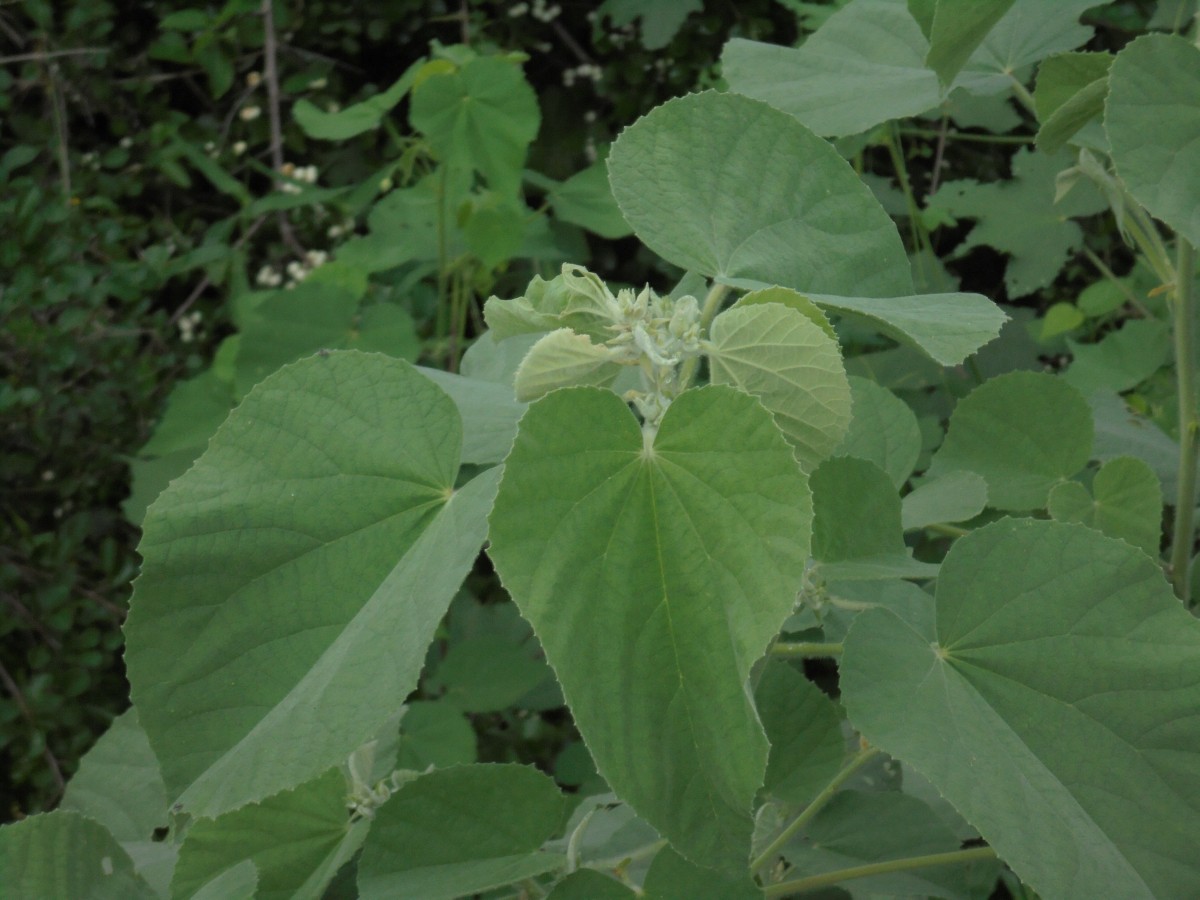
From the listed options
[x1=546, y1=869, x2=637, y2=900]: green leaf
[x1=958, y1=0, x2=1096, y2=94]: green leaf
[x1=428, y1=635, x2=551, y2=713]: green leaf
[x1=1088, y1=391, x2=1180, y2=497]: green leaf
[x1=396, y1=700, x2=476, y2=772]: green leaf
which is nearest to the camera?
[x1=546, y1=869, x2=637, y2=900]: green leaf

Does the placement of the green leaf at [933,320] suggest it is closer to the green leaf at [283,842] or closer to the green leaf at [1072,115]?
the green leaf at [1072,115]

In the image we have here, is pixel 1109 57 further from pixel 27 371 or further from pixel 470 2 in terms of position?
pixel 470 2

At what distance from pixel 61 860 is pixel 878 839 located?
0.41 metres

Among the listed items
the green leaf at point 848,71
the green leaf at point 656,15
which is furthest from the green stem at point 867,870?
the green leaf at point 656,15

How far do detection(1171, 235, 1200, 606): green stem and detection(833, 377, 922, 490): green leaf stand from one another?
0.16 meters

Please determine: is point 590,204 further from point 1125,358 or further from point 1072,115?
point 1072,115

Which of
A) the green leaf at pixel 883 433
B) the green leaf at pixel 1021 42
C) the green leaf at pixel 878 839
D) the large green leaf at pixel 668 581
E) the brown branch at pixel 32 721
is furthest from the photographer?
the brown branch at pixel 32 721

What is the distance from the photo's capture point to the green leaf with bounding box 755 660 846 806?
0.62 m

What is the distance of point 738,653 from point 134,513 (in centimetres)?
143

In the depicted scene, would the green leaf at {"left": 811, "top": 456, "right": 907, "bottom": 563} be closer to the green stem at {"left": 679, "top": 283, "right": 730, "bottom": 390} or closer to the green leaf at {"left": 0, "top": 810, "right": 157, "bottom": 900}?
the green stem at {"left": 679, "top": 283, "right": 730, "bottom": 390}

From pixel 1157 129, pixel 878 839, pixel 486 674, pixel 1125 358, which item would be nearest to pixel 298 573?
pixel 878 839

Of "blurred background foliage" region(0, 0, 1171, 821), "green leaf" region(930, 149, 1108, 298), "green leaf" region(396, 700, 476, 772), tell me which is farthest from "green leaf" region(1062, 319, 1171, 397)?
"green leaf" region(396, 700, 476, 772)

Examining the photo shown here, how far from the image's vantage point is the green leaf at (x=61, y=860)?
521 millimetres

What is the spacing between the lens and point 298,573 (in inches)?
19.2
